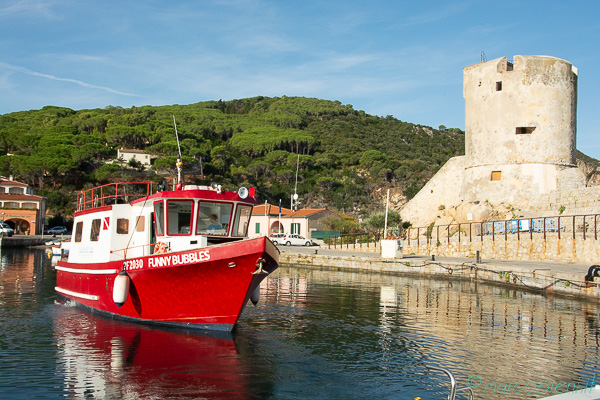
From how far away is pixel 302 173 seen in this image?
7881 cm

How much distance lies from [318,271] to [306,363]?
18.1 metres

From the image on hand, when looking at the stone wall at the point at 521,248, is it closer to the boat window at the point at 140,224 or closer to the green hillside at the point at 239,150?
the boat window at the point at 140,224

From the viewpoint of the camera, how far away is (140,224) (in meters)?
12.7

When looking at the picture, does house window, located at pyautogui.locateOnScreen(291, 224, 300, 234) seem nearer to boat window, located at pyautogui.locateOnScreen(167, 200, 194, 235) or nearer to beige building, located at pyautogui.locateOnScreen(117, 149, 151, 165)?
beige building, located at pyautogui.locateOnScreen(117, 149, 151, 165)

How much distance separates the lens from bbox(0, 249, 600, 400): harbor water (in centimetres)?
805

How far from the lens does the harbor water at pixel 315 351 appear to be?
26.4ft

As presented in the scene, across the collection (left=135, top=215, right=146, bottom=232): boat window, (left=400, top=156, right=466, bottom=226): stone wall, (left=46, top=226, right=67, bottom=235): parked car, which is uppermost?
(left=400, top=156, right=466, bottom=226): stone wall

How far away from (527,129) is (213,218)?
23.8m

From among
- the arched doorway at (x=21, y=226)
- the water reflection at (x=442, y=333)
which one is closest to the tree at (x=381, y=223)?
the water reflection at (x=442, y=333)

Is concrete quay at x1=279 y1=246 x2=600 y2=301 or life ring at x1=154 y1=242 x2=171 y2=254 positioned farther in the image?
concrete quay at x1=279 y1=246 x2=600 y2=301

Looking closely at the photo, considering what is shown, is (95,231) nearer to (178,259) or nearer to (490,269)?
(178,259)

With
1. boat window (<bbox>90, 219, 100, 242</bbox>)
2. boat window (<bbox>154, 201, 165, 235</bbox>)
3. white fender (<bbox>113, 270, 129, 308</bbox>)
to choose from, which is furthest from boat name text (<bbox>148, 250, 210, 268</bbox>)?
boat window (<bbox>90, 219, 100, 242</bbox>)

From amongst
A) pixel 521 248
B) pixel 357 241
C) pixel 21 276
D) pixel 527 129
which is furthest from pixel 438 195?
pixel 21 276

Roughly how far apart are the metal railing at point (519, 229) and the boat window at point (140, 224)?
15.7m
